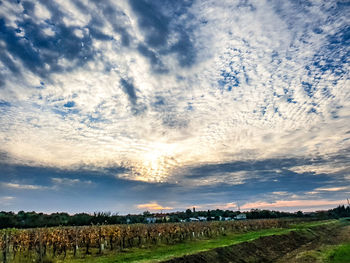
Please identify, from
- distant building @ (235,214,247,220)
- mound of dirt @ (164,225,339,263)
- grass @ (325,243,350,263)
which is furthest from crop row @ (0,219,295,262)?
distant building @ (235,214,247,220)

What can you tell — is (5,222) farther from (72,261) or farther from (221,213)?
Result: (221,213)

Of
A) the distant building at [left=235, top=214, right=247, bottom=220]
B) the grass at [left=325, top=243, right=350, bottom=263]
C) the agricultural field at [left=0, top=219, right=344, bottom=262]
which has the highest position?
the distant building at [left=235, top=214, right=247, bottom=220]

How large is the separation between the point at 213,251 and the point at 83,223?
72964mm

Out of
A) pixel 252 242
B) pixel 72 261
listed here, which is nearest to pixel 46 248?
pixel 72 261

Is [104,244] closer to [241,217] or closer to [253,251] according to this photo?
[253,251]

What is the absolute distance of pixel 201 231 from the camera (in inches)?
2003

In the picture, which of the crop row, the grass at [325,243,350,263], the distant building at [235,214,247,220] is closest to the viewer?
the grass at [325,243,350,263]

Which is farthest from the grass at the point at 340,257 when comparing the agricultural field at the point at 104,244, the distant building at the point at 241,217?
the distant building at the point at 241,217

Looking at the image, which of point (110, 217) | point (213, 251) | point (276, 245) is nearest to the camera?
point (213, 251)

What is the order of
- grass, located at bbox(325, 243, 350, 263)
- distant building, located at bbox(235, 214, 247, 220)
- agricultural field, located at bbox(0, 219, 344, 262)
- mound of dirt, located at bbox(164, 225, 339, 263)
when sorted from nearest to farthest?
mound of dirt, located at bbox(164, 225, 339, 263) → grass, located at bbox(325, 243, 350, 263) → agricultural field, located at bbox(0, 219, 344, 262) → distant building, located at bbox(235, 214, 247, 220)

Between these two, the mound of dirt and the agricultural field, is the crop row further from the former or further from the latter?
the mound of dirt

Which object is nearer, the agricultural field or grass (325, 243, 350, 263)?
grass (325, 243, 350, 263)

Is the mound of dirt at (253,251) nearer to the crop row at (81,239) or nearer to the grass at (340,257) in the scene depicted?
the grass at (340,257)

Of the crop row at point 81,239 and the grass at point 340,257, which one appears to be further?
the crop row at point 81,239
